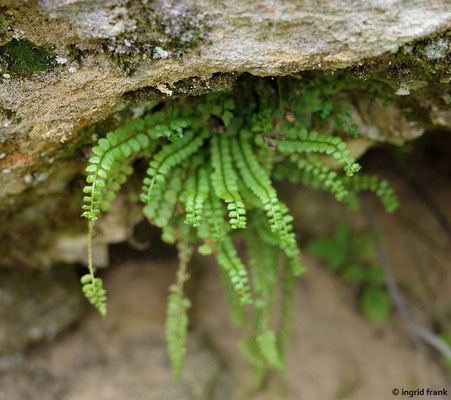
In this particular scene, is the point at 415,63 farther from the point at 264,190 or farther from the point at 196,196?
the point at 196,196

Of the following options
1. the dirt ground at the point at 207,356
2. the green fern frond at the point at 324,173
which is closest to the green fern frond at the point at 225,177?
the green fern frond at the point at 324,173

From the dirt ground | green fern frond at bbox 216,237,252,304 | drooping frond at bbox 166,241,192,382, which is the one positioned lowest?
the dirt ground

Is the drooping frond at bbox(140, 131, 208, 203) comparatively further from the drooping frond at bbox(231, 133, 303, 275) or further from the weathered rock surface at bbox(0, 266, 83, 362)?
the weathered rock surface at bbox(0, 266, 83, 362)

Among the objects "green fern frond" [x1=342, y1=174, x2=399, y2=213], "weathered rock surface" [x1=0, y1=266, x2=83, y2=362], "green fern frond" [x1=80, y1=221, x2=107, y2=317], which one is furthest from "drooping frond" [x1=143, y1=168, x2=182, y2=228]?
"weathered rock surface" [x1=0, y1=266, x2=83, y2=362]

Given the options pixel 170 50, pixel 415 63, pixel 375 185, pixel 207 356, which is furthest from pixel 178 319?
pixel 415 63

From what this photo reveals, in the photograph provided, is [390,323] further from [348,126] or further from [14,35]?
[14,35]

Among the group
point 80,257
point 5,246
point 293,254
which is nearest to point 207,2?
point 293,254

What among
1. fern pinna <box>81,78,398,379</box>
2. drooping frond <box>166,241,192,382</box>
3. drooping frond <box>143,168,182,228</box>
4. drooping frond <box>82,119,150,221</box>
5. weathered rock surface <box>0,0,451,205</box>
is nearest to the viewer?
weathered rock surface <box>0,0,451,205</box>
